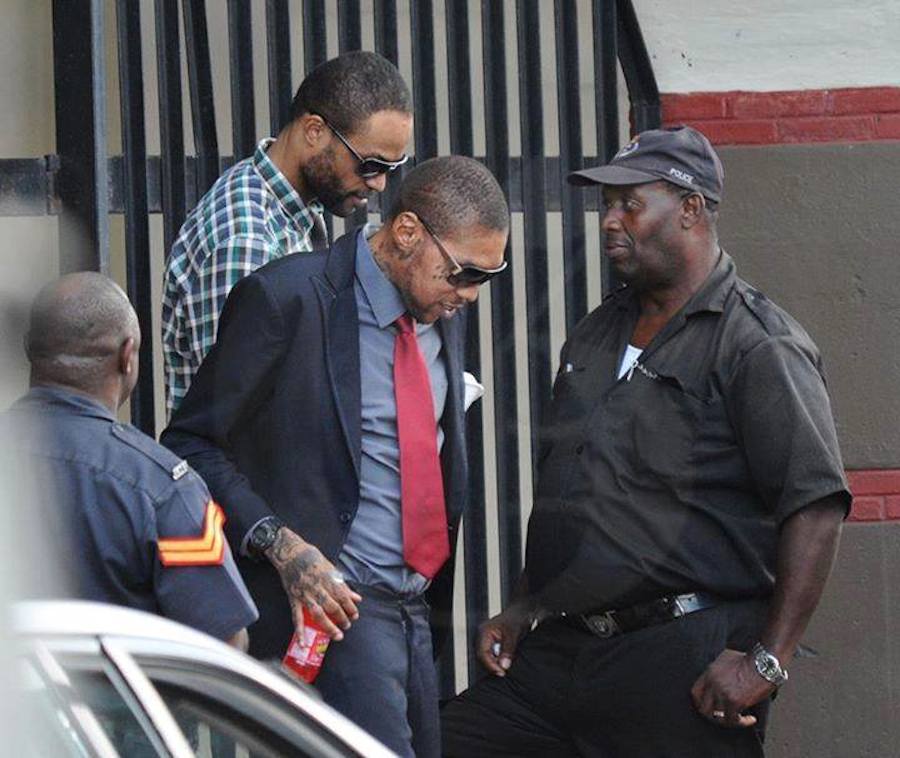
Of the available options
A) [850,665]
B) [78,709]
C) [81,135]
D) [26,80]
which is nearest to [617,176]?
[81,135]

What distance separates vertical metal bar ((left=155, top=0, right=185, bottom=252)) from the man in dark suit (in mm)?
1786

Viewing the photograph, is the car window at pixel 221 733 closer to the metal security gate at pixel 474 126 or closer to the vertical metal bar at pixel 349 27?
the metal security gate at pixel 474 126

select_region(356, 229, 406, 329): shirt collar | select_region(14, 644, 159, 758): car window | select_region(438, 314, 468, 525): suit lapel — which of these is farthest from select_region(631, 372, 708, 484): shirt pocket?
select_region(14, 644, 159, 758): car window

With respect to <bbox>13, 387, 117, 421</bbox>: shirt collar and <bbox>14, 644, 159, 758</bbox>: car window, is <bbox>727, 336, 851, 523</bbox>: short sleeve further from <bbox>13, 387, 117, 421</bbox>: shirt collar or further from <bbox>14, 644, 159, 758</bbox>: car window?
<bbox>14, 644, 159, 758</bbox>: car window

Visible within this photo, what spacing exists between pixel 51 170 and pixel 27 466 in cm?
232

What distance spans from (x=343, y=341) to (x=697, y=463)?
926mm

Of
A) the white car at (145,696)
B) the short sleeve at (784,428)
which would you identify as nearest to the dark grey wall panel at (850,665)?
the short sleeve at (784,428)

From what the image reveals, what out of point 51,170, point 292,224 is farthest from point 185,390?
point 51,170

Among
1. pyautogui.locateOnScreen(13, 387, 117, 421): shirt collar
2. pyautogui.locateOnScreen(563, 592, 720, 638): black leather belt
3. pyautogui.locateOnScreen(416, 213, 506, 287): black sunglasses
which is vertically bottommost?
pyautogui.locateOnScreen(563, 592, 720, 638): black leather belt

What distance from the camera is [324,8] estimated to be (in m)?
6.62

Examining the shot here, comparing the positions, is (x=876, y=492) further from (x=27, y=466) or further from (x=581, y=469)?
(x=27, y=466)

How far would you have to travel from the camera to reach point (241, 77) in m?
6.55

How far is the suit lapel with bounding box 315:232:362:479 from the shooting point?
455 centimetres

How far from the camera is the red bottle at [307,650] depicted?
4.41 meters
